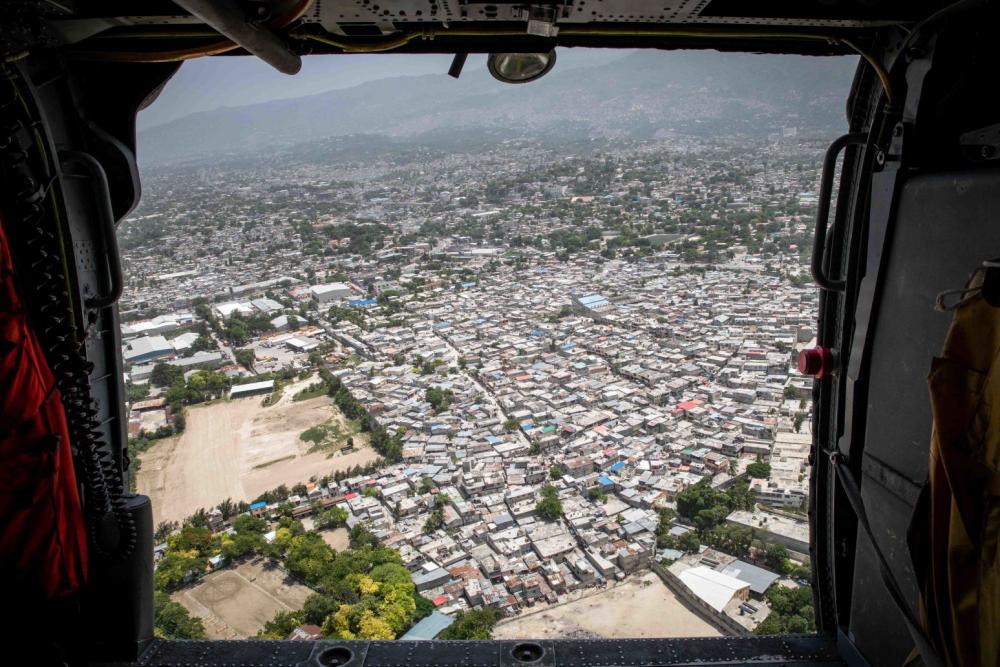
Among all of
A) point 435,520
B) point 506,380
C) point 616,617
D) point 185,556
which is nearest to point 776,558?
point 616,617

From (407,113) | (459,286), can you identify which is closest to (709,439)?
(459,286)

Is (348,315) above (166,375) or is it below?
below

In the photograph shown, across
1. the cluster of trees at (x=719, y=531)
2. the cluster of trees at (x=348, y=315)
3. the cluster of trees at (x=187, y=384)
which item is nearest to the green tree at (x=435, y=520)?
the cluster of trees at (x=719, y=531)

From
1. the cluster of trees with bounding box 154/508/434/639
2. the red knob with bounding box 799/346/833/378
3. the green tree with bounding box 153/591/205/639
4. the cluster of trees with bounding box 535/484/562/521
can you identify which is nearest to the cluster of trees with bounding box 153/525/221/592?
the cluster of trees with bounding box 154/508/434/639

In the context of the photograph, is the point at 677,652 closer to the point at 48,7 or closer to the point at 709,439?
the point at 48,7

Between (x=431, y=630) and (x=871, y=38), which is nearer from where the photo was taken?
(x=871, y=38)

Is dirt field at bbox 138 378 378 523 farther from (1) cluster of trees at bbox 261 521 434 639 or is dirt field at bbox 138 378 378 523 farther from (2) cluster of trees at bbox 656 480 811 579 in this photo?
(2) cluster of trees at bbox 656 480 811 579

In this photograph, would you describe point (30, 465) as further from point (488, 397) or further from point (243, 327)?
point (243, 327)
